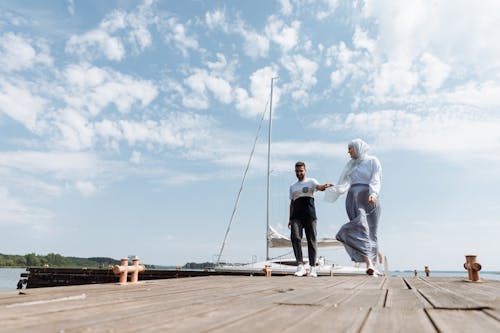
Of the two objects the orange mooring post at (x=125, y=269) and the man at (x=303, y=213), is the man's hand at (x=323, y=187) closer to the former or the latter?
the man at (x=303, y=213)

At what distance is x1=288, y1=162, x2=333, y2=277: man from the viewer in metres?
7.07

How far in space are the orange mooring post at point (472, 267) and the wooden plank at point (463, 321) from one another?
3.65 meters

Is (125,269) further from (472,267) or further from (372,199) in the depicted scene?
(372,199)

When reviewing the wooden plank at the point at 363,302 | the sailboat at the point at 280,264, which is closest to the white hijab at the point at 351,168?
the wooden plank at the point at 363,302

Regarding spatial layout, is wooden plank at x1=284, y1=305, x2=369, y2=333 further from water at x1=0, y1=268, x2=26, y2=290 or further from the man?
water at x1=0, y1=268, x2=26, y2=290

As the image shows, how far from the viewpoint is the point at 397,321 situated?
1441 millimetres

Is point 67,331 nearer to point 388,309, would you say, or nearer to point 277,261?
point 388,309

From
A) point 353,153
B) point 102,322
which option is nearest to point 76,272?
point 353,153

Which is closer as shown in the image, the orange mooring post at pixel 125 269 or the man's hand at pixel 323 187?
the orange mooring post at pixel 125 269

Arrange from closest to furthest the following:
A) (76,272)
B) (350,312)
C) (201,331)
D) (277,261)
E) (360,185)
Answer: (201,331) < (350,312) < (360,185) < (277,261) < (76,272)

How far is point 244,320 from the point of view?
146 cm

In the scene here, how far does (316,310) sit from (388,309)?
37 centimetres

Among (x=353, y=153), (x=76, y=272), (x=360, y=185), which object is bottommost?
(x=76, y=272)

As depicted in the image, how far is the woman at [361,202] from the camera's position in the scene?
7004 mm
